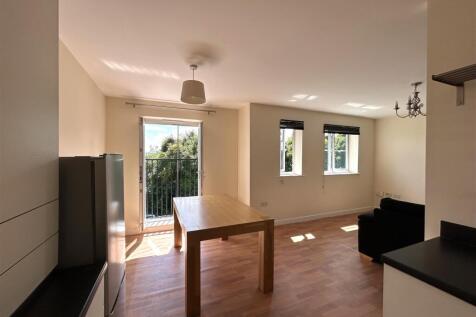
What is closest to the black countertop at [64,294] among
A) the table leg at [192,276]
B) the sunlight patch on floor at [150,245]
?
the table leg at [192,276]

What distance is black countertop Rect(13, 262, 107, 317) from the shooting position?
0.79 meters

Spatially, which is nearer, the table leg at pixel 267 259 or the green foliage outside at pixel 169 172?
the table leg at pixel 267 259

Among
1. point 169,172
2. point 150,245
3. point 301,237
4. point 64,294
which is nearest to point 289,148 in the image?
point 301,237

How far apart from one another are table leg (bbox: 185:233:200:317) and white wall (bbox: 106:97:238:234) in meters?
2.30

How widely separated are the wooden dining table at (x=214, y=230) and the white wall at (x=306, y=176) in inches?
57.0

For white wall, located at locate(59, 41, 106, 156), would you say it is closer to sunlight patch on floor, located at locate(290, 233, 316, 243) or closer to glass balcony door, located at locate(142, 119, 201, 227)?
glass balcony door, located at locate(142, 119, 201, 227)

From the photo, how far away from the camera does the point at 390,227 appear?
2549 millimetres

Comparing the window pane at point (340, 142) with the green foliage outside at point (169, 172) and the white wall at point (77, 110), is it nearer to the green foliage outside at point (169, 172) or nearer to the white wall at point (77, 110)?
the green foliage outside at point (169, 172)

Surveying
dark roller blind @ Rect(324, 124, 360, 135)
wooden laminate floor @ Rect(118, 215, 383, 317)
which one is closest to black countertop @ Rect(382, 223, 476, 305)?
wooden laminate floor @ Rect(118, 215, 383, 317)

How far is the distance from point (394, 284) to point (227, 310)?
1487 mm

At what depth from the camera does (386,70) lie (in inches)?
93.7

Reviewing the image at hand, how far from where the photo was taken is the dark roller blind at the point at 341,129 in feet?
15.3

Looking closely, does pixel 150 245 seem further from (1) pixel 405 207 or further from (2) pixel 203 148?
(1) pixel 405 207

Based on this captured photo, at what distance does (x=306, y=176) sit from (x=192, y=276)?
3307 mm
